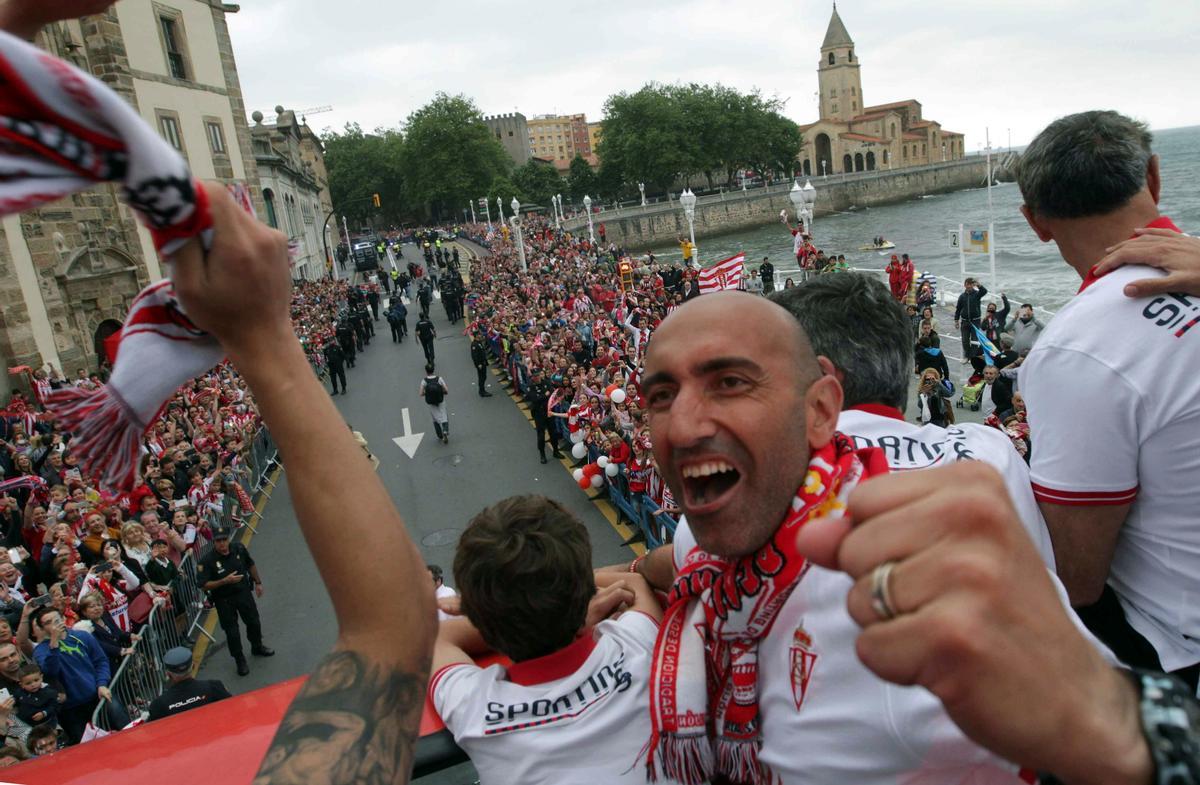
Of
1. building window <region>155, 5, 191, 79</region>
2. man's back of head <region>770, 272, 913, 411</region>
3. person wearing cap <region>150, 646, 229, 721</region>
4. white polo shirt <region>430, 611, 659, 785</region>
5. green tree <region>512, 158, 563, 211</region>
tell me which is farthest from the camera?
green tree <region>512, 158, 563, 211</region>

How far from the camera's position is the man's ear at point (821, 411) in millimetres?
1600

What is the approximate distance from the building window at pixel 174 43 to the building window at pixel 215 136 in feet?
5.43

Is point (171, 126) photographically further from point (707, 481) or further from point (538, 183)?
point (538, 183)

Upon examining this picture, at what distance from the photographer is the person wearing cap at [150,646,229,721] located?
18.8 ft

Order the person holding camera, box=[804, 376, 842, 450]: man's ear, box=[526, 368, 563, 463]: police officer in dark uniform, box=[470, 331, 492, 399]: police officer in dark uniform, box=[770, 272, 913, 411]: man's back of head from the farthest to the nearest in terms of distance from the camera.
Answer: box=[470, 331, 492, 399]: police officer in dark uniform → box=[526, 368, 563, 463]: police officer in dark uniform → the person holding camera → box=[770, 272, 913, 411]: man's back of head → box=[804, 376, 842, 450]: man's ear

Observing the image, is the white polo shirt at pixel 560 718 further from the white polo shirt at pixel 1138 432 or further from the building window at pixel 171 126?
the building window at pixel 171 126

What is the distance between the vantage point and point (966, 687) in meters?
0.66

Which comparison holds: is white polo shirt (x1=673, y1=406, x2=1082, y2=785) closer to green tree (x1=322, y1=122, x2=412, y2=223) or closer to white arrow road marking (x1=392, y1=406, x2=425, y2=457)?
white arrow road marking (x1=392, y1=406, x2=425, y2=457)

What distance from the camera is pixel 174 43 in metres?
25.7

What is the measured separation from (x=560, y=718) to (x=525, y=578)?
35 cm

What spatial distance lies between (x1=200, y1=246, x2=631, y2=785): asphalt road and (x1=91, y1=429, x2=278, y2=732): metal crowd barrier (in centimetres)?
44

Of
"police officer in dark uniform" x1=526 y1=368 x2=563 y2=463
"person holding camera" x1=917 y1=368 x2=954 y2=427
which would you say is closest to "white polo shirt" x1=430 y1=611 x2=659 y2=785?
"person holding camera" x1=917 y1=368 x2=954 y2=427

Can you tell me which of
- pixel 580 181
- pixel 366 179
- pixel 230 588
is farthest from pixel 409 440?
pixel 366 179

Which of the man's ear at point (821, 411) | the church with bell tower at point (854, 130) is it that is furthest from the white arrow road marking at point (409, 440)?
the church with bell tower at point (854, 130)
